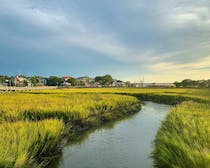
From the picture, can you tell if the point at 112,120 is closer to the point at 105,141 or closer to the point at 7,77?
the point at 105,141

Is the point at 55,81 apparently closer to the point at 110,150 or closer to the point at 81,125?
the point at 81,125

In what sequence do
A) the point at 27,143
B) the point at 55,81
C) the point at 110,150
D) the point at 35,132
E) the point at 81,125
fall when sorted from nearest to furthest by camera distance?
the point at 27,143, the point at 35,132, the point at 110,150, the point at 81,125, the point at 55,81

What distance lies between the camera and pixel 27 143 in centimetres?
725

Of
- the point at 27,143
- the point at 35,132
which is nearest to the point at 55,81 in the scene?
the point at 35,132

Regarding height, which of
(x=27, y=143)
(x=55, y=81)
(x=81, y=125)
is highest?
(x=55, y=81)

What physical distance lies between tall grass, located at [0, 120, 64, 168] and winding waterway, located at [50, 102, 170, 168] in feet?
2.46

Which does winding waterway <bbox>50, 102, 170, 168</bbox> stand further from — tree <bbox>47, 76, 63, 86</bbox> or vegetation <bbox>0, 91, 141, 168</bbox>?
tree <bbox>47, 76, 63, 86</bbox>

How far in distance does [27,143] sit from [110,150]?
4.00 metres

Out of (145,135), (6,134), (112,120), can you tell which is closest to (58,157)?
(6,134)

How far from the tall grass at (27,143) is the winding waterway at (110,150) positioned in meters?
0.75

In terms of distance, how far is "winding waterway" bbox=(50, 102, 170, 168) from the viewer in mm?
8734

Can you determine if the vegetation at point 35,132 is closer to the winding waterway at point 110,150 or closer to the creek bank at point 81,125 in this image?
the creek bank at point 81,125

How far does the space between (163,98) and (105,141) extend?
89.2 feet

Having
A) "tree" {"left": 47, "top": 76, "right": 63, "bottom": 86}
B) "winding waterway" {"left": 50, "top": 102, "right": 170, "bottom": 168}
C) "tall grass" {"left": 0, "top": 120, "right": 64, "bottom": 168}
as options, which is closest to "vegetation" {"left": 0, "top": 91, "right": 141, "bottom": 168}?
"tall grass" {"left": 0, "top": 120, "right": 64, "bottom": 168}
